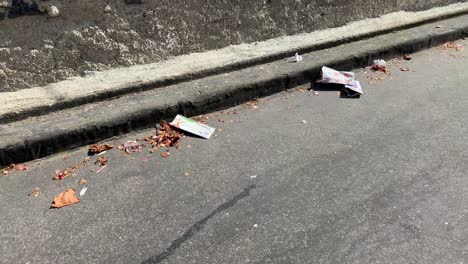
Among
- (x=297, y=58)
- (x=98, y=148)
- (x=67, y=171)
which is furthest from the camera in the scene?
(x=297, y=58)

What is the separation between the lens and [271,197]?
10.2ft

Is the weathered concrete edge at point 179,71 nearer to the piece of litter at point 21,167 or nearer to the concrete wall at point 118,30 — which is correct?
the concrete wall at point 118,30

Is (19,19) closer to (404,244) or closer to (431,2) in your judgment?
(404,244)

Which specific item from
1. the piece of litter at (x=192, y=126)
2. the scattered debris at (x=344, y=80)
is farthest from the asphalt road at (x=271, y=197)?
the scattered debris at (x=344, y=80)

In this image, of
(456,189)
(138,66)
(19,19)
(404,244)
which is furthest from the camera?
(138,66)

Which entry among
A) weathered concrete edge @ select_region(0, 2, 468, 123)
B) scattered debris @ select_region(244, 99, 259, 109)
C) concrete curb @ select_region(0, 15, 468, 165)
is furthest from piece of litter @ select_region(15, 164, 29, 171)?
scattered debris @ select_region(244, 99, 259, 109)

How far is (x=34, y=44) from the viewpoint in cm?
369

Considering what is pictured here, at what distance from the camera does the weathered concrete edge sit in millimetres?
3758

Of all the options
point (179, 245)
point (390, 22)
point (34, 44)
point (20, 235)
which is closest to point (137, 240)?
point (179, 245)

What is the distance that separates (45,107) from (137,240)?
1.67 meters

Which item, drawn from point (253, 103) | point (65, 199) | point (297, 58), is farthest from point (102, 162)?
point (297, 58)

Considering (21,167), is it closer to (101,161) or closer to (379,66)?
(101,161)

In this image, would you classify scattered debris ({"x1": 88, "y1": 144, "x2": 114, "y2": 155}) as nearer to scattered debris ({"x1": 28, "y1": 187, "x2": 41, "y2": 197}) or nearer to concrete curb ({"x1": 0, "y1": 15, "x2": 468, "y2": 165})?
concrete curb ({"x1": 0, "y1": 15, "x2": 468, "y2": 165})

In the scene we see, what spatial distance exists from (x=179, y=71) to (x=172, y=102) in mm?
497
